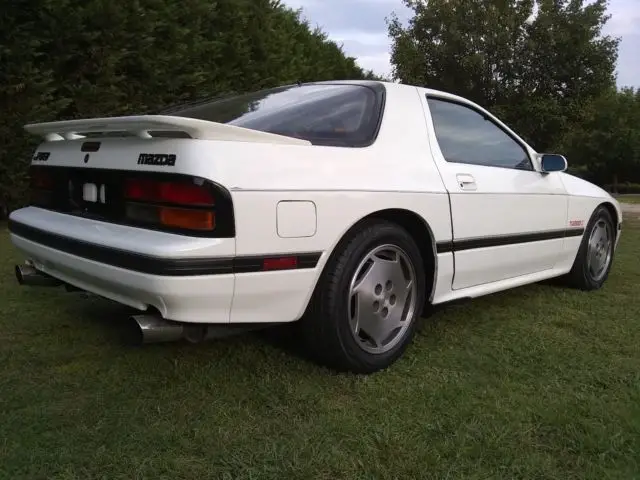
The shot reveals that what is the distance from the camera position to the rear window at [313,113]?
281 cm

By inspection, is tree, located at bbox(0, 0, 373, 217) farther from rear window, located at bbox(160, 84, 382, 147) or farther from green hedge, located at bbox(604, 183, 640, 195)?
green hedge, located at bbox(604, 183, 640, 195)

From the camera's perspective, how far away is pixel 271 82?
34.4 ft

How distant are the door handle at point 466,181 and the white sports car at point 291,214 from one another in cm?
1

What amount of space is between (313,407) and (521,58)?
11561 millimetres

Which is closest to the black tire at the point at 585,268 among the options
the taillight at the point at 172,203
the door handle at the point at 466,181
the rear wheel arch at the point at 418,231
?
the door handle at the point at 466,181

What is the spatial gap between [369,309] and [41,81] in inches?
239

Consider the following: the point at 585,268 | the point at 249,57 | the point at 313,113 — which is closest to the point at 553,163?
the point at 585,268

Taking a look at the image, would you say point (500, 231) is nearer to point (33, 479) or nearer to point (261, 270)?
point (261, 270)

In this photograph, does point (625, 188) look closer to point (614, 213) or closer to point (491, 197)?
point (614, 213)

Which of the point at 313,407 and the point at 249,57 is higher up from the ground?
the point at 249,57

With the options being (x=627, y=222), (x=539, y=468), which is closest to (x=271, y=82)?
(x=627, y=222)

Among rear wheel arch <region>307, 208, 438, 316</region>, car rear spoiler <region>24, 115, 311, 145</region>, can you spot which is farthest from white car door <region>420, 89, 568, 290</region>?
car rear spoiler <region>24, 115, 311, 145</region>

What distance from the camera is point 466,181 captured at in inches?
132

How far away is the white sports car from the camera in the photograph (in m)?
2.33
